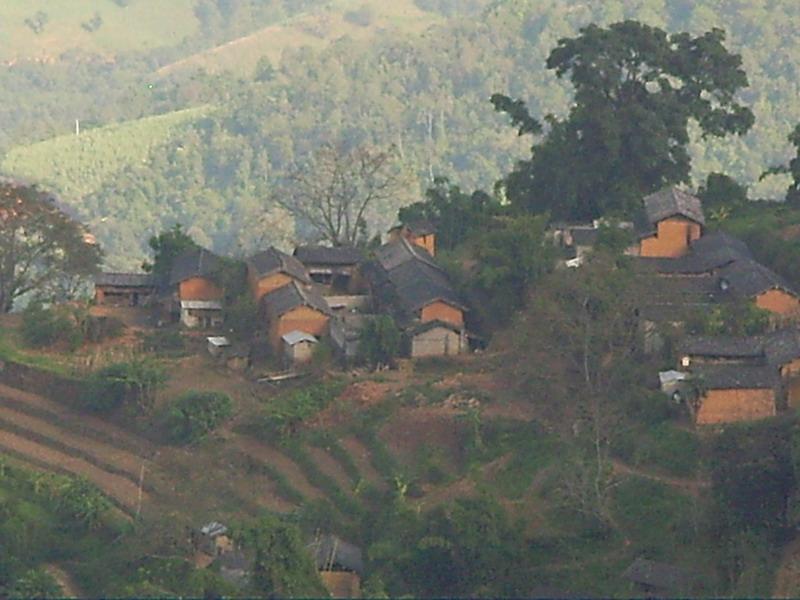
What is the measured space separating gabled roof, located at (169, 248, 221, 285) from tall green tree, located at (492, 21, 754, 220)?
6.71m

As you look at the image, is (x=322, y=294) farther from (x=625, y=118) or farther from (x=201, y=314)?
(x=625, y=118)

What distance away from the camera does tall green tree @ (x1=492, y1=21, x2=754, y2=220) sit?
40344mm

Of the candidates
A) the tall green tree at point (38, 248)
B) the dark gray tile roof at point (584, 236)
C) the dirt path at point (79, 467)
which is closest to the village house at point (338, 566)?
the dirt path at point (79, 467)

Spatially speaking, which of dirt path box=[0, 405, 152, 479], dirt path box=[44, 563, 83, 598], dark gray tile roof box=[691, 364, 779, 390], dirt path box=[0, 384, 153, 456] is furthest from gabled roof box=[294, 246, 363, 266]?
dark gray tile roof box=[691, 364, 779, 390]

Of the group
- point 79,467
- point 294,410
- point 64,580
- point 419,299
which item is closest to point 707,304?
point 419,299

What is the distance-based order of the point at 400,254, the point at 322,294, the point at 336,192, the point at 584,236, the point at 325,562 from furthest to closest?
the point at 336,192
the point at 400,254
the point at 322,294
the point at 584,236
the point at 325,562

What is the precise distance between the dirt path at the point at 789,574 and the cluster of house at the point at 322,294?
9.42 m

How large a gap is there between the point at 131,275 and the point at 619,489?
14523 mm

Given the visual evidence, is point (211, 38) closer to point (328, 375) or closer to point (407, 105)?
point (407, 105)

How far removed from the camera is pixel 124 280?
39.5 metres

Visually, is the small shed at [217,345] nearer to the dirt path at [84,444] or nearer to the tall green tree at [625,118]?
the dirt path at [84,444]

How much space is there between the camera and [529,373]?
102 ft

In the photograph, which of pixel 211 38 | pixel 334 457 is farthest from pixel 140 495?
pixel 211 38

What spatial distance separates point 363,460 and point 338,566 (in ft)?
12.6
